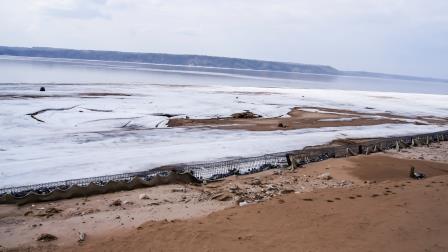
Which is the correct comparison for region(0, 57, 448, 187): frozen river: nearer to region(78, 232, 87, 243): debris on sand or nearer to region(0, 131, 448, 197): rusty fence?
region(0, 131, 448, 197): rusty fence

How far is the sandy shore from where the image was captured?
7.72 metres

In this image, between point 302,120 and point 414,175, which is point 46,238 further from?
point 302,120

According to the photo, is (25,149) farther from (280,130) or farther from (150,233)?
(280,130)

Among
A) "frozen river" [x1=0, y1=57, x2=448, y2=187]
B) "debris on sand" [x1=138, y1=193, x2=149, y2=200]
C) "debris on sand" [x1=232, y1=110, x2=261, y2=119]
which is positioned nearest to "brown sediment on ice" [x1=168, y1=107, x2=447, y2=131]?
"debris on sand" [x1=232, y1=110, x2=261, y2=119]

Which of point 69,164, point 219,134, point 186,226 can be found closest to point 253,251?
point 186,226

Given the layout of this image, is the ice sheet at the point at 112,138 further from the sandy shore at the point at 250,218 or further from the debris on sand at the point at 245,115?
the sandy shore at the point at 250,218

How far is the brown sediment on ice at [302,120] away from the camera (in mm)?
23219

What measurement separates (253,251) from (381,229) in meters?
2.67

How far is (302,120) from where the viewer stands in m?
26.7

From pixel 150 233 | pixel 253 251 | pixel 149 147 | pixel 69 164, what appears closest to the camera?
pixel 253 251

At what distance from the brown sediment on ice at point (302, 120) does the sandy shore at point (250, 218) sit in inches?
410

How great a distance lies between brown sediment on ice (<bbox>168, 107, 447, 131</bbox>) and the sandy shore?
34.2 ft

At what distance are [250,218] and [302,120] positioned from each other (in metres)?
18.4

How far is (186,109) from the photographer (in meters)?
28.6
